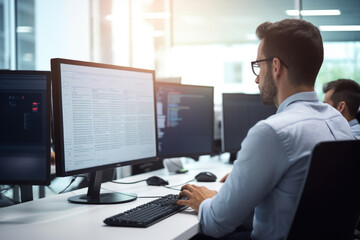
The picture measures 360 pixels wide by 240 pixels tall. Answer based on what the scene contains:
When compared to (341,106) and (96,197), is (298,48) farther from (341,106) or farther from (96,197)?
(341,106)

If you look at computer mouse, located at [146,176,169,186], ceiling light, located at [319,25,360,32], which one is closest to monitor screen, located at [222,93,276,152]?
computer mouse, located at [146,176,169,186]

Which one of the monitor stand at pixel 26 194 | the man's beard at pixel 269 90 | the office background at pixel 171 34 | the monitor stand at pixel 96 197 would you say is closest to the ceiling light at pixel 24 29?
the office background at pixel 171 34

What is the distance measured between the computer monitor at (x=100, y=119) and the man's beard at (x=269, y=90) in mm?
582

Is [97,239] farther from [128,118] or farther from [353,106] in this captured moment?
[353,106]

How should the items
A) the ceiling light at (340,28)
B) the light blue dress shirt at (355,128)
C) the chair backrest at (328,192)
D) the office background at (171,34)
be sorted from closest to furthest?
the chair backrest at (328,192) < the light blue dress shirt at (355,128) < the office background at (171,34) < the ceiling light at (340,28)

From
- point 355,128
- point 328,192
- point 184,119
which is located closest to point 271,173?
point 328,192

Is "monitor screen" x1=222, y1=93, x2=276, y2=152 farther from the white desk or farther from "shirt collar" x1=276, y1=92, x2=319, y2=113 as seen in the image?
"shirt collar" x1=276, y1=92, x2=319, y2=113

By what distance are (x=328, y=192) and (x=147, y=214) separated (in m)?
0.56

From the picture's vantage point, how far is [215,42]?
5113 millimetres

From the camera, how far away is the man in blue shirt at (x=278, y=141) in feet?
3.42

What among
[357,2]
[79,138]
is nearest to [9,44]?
[79,138]

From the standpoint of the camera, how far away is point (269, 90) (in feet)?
4.34

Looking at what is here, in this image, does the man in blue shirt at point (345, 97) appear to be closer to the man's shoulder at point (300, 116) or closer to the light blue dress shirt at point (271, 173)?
the man's shoulder at point (300, 116)

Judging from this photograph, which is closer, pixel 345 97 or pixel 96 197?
pixel 96 197
